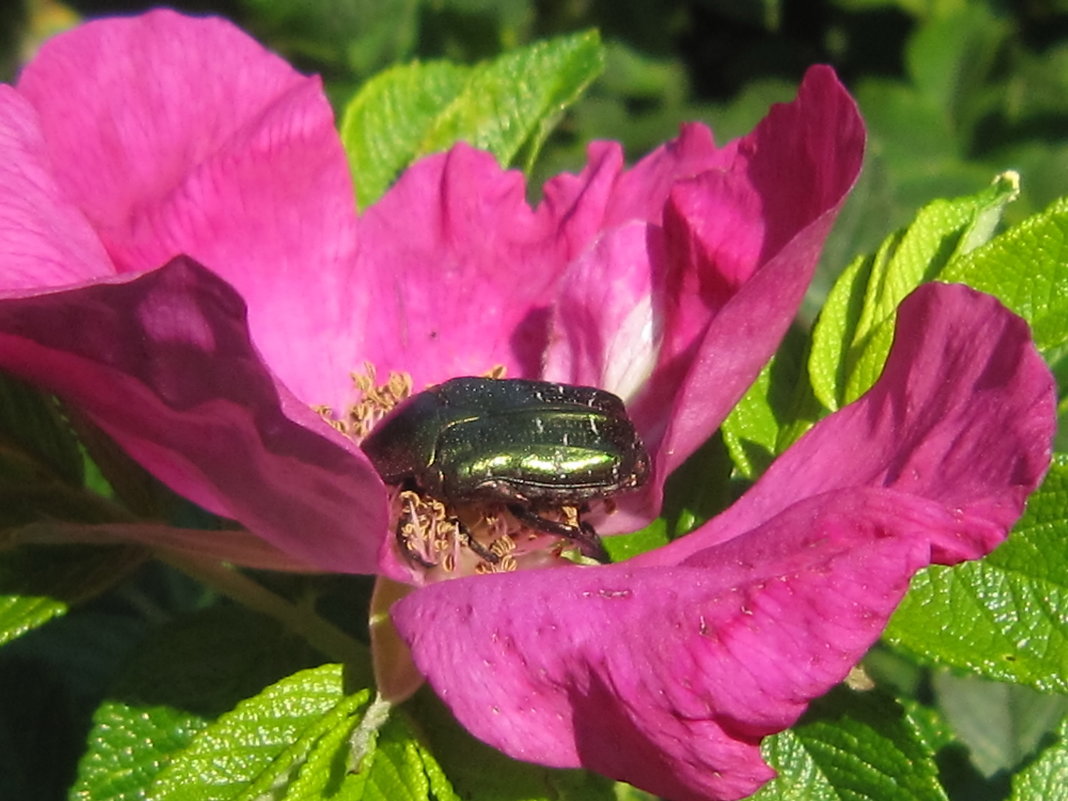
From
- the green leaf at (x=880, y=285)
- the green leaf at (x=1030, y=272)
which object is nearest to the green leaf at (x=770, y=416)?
the green leaf at (x=880, y=285)

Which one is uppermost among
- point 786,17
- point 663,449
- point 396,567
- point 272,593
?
point 663,449

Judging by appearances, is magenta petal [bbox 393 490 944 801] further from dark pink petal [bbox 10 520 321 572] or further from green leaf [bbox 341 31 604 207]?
green leaf [bbox 341 31 604 207]

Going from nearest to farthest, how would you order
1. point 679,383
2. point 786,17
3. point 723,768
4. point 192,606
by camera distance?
point 723,768 → point 679,383 → point 192,606 → point 786,17

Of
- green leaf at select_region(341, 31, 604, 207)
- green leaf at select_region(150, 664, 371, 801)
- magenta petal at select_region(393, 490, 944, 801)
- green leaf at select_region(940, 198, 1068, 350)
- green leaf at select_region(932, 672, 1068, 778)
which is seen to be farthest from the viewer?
green leaf at select_region(932, 672, 1068, 778)

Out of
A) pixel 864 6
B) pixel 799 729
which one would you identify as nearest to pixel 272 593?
pixel 799 729

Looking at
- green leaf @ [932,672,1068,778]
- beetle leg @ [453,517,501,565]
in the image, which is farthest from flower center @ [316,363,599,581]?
green leaf @ [932,672,1068,778]

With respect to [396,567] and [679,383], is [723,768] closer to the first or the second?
[396,567]
